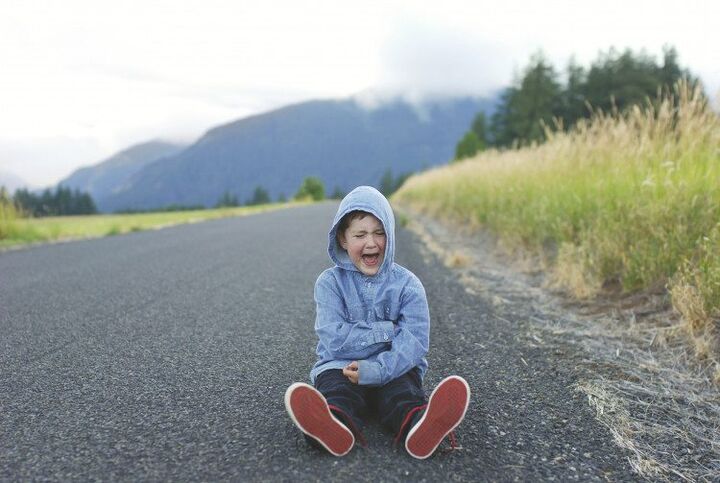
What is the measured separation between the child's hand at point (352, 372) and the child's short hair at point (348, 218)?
55 centimetres

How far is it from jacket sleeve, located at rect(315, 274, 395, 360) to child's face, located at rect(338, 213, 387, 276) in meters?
0.18

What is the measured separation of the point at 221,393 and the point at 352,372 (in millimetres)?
600

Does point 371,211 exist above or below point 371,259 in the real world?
above

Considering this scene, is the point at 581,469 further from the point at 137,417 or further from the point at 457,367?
the point at 137,417

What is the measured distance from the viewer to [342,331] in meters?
2.10

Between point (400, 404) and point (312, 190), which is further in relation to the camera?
point (312, 190)

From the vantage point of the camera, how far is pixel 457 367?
251 cm

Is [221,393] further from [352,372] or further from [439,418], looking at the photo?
[439,418]

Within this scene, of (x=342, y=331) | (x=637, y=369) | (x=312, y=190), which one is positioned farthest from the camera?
(x=312, y=190)

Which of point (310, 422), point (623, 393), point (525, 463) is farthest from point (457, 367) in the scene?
point (310, 422)

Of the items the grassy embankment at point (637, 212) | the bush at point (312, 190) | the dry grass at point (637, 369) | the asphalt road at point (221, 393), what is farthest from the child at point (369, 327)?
the bush at point (312, 190)

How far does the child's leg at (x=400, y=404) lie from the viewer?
1790 mm

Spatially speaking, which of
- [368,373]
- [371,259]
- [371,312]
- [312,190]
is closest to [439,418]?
[368,373]

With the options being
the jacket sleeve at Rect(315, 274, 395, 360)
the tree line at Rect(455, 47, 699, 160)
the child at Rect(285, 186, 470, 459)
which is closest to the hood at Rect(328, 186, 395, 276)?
the child at Rect(285, 186, 470, 459)
